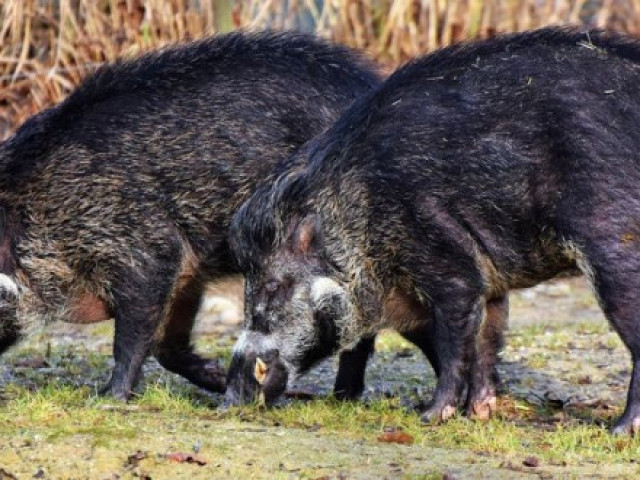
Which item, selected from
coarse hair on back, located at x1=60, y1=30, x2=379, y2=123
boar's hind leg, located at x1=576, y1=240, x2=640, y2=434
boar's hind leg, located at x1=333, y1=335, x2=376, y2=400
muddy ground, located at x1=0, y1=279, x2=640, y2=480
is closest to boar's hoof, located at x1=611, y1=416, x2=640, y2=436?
boar's hind leg, located at x1=576, y1=240, x2=640, y2=434

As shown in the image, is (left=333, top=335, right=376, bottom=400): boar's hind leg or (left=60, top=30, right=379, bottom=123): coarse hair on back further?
(left=60, top=30, right=379, bottom=123): coarse hair on back

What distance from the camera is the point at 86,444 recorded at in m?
5.98

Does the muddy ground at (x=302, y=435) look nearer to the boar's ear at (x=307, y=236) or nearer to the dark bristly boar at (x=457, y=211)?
the dark bristly boar at (x=457, y=211)

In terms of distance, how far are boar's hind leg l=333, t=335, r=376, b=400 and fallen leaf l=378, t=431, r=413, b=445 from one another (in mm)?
1184

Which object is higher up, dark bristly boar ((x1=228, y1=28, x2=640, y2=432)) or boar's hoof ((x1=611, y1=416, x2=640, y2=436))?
dark bristly boar ((x1=228, y1=28, x2=640, y2=432))

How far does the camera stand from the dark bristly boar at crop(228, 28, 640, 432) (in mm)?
6742

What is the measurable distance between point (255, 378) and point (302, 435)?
930 mm

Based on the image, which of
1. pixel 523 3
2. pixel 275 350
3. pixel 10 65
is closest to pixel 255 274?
pixel 275 350

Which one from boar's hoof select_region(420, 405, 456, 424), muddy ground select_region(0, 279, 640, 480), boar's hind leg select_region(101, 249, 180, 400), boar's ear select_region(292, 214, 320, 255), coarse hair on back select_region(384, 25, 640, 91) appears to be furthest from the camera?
Result: boar's hind leg select_region(101, 249, 180, 400)

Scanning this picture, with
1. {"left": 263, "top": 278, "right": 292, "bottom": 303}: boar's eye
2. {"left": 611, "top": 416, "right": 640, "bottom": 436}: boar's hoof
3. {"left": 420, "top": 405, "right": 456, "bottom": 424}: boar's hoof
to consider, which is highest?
{"left": 263, "top": 278, "right": 292, "bottom": 303}: boar's eye

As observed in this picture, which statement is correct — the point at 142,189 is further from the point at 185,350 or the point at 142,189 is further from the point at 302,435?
the point at 302,435

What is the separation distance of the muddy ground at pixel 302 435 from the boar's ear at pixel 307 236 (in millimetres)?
931

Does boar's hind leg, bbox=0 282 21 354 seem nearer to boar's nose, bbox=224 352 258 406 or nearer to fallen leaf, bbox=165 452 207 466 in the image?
boar's nose, bbox=224 352 258 406

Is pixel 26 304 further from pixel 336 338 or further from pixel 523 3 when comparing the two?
pixel 523 3
